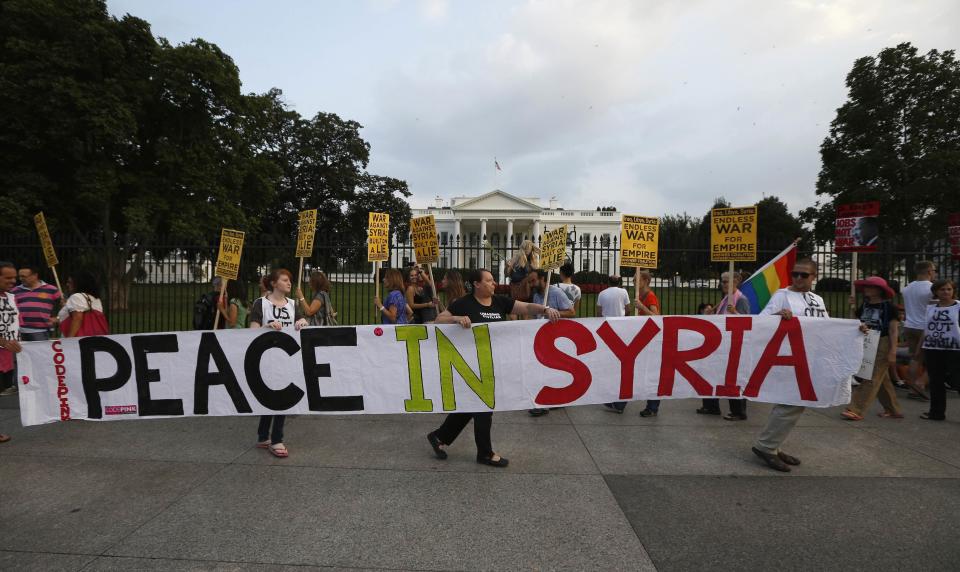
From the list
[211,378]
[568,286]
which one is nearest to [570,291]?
[568,286]

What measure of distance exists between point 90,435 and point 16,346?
1141 millimetres

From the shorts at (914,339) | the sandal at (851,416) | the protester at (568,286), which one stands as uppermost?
the protester at (568,286)

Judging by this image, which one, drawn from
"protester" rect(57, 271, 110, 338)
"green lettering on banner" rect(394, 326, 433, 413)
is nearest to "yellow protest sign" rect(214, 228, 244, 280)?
"protester" rect(57, 271, 110, 338)

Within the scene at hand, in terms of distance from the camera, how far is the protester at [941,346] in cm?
597

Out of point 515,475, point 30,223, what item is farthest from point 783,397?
point 30,223

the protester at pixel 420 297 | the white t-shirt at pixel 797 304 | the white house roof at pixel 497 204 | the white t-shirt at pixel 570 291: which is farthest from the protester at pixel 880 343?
the white house roof at pixel 497 204

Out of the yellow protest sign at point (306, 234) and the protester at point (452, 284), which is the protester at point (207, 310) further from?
the protester at point (452, 284)

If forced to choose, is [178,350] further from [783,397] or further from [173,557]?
[783,397]

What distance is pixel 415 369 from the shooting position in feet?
15.3

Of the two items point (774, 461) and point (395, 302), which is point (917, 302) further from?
point (395, 302)

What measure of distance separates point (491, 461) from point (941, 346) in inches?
218

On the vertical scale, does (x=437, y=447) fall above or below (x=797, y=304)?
below

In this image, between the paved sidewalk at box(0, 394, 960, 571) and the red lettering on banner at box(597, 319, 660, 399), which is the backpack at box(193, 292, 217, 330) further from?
the red lettering on banner at box(597, 319, 660, 399)

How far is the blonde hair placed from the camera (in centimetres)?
776
